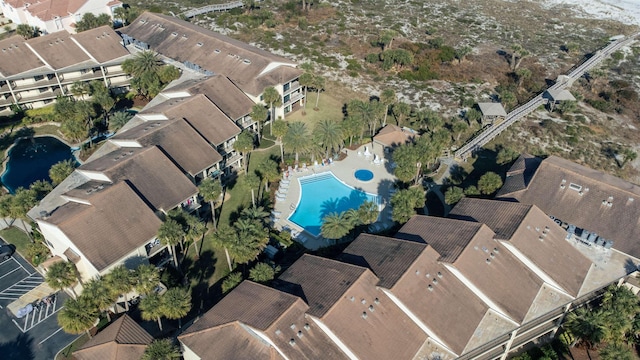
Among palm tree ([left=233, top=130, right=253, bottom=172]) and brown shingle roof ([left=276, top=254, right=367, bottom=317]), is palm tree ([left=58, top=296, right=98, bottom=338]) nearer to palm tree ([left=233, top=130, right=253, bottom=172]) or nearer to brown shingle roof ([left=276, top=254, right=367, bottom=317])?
brown shingle roof ([left=276, top=254, right=367, bottom=317])

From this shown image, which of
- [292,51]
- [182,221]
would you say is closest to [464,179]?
[182,221]

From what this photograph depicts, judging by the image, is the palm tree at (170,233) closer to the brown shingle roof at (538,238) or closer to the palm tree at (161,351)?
the palm tree at (161,351)

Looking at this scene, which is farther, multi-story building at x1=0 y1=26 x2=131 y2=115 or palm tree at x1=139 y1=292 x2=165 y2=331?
multi-story building at x1=0 y1=26 x2=131 y2=115

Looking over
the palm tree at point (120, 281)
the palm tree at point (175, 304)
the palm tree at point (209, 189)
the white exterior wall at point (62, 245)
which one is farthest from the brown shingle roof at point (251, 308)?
the palm tree at point (209, 189)

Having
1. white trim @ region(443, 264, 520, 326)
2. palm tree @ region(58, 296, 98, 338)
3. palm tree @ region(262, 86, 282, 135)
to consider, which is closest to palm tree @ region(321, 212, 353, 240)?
white trim @ region(443, 264, 520, 326)

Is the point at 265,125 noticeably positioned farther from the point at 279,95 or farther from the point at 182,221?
the point at 182,221

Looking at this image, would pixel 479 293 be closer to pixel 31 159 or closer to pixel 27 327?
pixel 27 327
